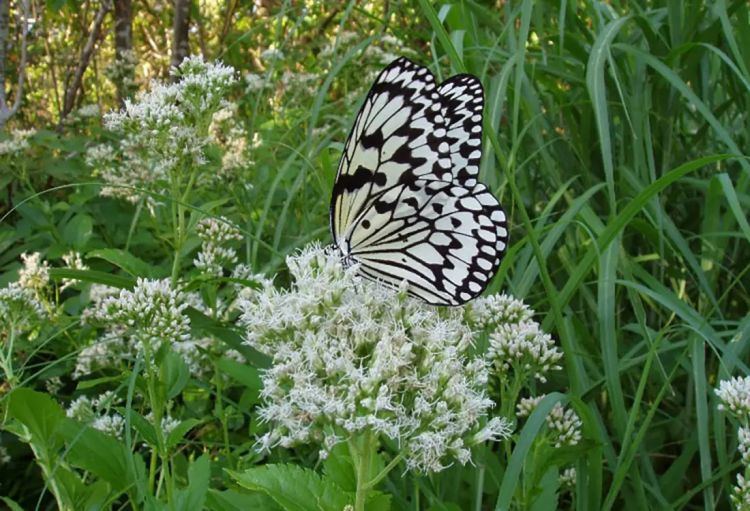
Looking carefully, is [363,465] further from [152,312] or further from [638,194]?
[638,194]

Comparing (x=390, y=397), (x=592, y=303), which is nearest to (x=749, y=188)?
(x=592, y=303)

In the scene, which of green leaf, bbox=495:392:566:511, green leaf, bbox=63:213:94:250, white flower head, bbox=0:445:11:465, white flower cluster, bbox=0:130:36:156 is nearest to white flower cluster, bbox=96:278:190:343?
green leaf, bbox=495:392:566:511

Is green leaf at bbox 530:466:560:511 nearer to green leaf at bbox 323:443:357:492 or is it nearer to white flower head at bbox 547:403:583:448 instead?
white flower head at bbox 547:403:583:448

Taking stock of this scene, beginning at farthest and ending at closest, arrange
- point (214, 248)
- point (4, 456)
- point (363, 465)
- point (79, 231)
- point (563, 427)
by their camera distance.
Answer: point (79, 231), point (4, 456), point (214, 248), point (563, 427), point (363, 465)

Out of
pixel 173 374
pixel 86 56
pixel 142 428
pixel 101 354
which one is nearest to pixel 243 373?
pixel 173 374

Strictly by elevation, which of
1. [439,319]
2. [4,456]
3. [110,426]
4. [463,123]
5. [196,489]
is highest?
[463,123]

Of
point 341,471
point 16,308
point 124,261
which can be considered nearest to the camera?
point 341,471
